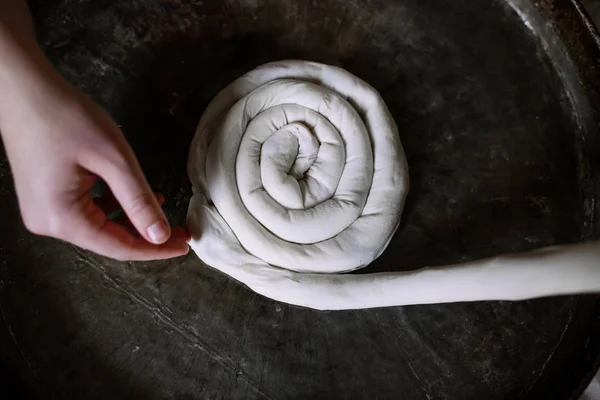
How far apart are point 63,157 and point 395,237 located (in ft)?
1.79

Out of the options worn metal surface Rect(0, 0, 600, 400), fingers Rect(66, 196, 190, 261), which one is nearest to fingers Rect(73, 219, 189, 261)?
fingers Rect(66, 196, 190, 261)

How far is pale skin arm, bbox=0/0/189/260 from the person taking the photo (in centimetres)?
66

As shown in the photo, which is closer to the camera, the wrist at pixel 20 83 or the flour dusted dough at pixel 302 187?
the wrist at pixel 20 83

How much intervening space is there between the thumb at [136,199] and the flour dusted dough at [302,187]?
0.45 ft

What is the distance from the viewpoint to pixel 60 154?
660mm

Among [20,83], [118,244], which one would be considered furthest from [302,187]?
[20,83]

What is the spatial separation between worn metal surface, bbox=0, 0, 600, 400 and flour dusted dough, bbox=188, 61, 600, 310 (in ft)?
0.23

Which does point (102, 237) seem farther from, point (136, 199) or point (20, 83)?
point (20, 83)

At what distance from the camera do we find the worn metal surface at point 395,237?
854 millimetres

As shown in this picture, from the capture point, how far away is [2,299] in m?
0.85

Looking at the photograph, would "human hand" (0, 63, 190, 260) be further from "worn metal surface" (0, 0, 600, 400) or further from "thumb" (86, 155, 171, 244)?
"worn metal surface" (0, 0, 600, 400)

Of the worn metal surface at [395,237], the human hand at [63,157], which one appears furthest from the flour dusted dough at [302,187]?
the human hand at [63,157]

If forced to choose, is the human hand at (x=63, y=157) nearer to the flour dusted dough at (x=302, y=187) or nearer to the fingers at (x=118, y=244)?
the fingers at (x=118, y=244)

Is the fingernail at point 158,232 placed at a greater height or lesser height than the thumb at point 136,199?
lesser
